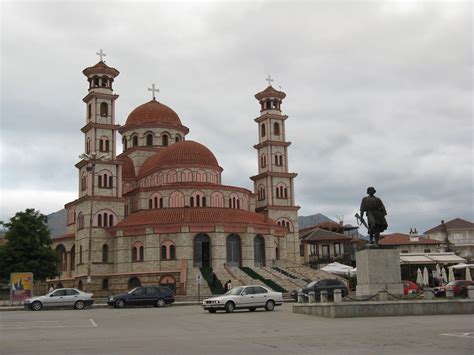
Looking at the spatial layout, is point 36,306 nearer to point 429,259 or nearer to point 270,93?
point 429,259

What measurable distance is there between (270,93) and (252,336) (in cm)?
5952

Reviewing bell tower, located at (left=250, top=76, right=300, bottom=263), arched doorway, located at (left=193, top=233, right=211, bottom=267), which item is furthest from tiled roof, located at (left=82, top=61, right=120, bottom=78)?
arched doorway, located at (left=193, top=233, right=211, bottom=267)

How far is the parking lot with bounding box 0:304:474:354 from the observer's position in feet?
45.9

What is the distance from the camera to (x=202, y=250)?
2238 inches

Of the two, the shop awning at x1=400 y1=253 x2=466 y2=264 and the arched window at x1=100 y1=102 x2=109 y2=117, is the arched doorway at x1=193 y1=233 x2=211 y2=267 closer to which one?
the arched window at x1=100 y1=102 x2=109 y2=117

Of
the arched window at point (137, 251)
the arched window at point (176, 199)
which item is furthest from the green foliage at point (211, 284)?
the arched window at point (176, 199)

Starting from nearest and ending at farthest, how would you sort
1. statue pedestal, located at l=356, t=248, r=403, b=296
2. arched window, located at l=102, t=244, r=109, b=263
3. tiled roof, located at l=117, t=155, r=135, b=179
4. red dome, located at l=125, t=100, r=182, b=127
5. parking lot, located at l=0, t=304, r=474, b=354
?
parking lot, located at l=0, t=304, r=474, b=354 → statue pedestal, located at l=356, t=248, r=403, b=296 → arched window, located at l=102, t=244, r=109, b=263 → tiled roof, located at l=117, t=155, r=135, b=179 → red dome, located at l=125, t=100, r=182, b=127

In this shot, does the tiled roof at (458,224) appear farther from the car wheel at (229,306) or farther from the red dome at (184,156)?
the car wheel at (229,306)

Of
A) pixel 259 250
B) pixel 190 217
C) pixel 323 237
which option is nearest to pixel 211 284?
pixel 190 217

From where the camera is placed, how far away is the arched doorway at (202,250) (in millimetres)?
56562

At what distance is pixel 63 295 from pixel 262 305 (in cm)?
1300

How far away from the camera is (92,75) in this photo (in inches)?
2566

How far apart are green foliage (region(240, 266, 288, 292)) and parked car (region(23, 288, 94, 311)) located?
1838 centimetres

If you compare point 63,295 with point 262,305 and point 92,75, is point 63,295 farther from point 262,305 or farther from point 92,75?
point 92,75
